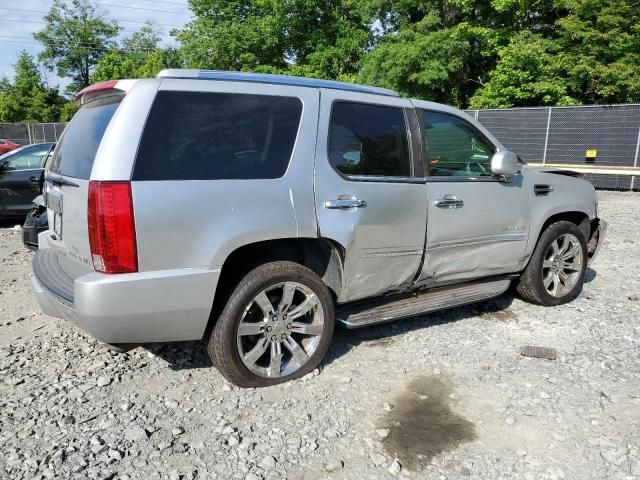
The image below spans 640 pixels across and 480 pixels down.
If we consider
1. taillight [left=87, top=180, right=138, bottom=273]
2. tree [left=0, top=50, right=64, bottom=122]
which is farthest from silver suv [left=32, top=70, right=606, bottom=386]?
tree [left=0, top=50, right=64, bottom=122]

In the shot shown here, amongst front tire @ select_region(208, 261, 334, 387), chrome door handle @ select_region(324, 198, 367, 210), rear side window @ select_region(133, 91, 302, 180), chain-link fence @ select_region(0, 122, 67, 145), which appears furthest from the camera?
chain-link fence @ select_region(0, 122, 67, 145)

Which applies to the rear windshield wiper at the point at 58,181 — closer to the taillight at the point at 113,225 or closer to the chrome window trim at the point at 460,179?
the taillight at the point at 113,225

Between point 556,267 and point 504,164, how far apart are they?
1.38m

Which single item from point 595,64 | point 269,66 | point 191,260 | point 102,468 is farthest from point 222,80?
point 269,66

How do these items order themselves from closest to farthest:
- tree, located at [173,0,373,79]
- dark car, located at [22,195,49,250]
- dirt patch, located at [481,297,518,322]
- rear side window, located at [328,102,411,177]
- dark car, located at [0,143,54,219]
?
rear side window, located at [328,102,411,177] < dirt patch, located at [481,297,518,322] < dark car, located at [22,195,49,250] < dark car, located at [0,143,54,219] < tree, located at [173,0,373,79]

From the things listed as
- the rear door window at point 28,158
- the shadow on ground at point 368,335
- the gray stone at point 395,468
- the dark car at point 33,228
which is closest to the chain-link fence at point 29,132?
the rear door window at point 28,158

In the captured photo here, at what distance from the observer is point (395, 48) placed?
910 inches

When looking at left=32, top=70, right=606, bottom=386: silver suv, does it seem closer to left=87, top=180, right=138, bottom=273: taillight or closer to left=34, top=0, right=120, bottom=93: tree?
left=87, top=180, right=138, bottom=273: taillight

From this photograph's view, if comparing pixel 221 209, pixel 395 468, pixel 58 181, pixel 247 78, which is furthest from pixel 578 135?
pixel 58 181

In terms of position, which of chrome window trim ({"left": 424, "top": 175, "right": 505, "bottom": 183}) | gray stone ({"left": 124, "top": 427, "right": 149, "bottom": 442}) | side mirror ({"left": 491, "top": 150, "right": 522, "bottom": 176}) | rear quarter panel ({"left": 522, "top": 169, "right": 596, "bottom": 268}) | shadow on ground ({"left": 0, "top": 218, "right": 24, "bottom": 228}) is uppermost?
side mirror ({"left": 491, "top": 150, "right": 522, "bottom": 176})

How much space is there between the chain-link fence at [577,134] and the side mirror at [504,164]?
12366 mm

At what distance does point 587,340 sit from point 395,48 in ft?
68.9

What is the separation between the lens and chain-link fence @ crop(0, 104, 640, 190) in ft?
48.0

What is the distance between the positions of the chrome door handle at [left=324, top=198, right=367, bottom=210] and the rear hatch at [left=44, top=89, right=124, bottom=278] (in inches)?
55.2
